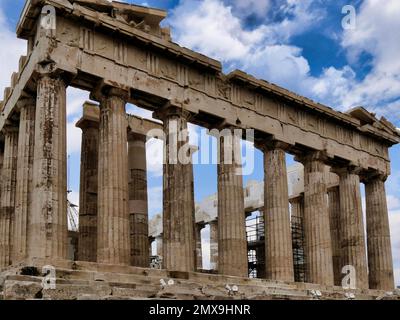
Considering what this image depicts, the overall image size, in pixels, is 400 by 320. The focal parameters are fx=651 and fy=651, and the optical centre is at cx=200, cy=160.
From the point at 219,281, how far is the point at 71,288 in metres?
8.22

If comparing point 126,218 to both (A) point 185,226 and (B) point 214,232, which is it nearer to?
(A) point 185,226

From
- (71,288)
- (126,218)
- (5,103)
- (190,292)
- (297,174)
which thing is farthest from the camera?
(297,174)

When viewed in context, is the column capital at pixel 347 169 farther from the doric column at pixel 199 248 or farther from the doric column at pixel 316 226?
the doric column at pixel 199 248

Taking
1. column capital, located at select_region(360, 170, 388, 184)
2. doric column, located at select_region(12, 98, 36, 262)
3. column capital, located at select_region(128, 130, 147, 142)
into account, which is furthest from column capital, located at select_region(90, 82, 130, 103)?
column capital, located at select_region(360, 170, 388, 184)

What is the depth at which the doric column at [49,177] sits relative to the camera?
2161 centimetres

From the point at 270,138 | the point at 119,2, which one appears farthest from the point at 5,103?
the point at 270,138

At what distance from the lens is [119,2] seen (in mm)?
25703

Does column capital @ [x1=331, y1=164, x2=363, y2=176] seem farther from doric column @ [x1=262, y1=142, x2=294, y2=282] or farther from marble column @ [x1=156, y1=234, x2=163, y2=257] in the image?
marble column @ [x1=156, y1=234, x2=163, y2=257]

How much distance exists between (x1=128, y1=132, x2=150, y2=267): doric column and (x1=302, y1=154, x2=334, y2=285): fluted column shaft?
792 cm

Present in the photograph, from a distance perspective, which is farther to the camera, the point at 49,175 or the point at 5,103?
the point at 5,103

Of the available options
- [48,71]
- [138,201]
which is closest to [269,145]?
[138,201]

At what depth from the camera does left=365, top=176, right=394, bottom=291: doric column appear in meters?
35.3

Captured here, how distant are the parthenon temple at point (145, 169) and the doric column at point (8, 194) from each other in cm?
6
